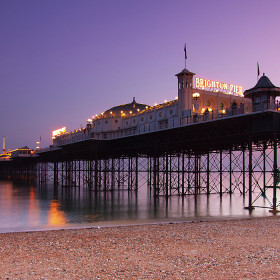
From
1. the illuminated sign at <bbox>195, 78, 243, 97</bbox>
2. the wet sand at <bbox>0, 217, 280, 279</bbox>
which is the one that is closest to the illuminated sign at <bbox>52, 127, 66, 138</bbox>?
the illuminated sign at <bbox>195, 78, 243, 97</bbox>

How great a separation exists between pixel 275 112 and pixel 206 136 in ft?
29.6

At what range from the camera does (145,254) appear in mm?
12000

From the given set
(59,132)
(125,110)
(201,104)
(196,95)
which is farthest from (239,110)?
(59,132)

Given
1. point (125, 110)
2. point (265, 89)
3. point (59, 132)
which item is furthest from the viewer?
point (59, 132)

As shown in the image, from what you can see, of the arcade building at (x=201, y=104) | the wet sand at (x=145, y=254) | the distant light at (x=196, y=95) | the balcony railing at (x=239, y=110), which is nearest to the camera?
the wet sand at (x=145, y=254)

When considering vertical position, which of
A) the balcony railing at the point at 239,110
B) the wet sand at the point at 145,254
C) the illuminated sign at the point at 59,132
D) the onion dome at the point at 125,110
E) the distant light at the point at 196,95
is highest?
the onion dome at the point at 125,110

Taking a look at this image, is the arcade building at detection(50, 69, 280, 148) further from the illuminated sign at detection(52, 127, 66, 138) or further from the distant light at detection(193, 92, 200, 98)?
the illuminated sign at detection(52, 127, 66, 138)

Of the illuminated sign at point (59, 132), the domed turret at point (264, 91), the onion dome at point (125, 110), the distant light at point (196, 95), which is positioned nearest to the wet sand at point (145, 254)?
the domed turret at point (264, 91)

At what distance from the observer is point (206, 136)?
108 ft

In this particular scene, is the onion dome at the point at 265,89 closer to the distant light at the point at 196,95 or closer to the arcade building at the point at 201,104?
the arcade building at the point at 201,104

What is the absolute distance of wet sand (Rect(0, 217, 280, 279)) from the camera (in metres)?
9.89

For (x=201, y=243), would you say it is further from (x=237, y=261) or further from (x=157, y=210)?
(x=157, y=210)

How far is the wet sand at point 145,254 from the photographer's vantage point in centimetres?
989

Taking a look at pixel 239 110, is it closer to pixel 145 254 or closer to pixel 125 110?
pixel 145 254
